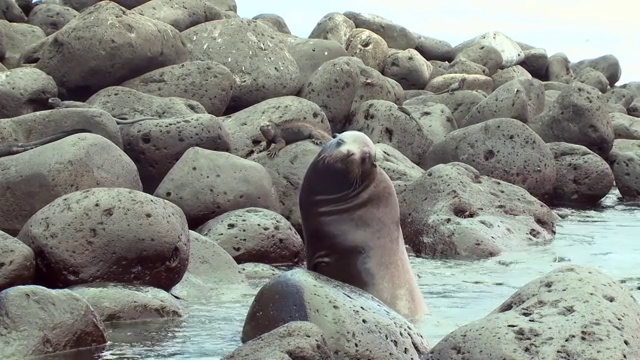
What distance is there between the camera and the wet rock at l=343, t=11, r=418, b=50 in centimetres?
2889

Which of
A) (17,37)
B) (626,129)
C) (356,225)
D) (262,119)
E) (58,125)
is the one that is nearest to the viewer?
(356,225)

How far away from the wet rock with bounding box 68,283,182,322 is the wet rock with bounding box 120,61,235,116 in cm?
826

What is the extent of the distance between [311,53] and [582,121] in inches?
188

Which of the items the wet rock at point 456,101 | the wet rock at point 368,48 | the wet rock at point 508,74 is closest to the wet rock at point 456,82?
the wet rock at point 368,48

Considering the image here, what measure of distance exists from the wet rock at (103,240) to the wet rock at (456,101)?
41.5 feet

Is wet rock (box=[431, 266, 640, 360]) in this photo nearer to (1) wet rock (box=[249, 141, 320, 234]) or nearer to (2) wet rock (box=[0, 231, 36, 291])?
(2) wet rock (box=[0, 231, 36, 291])

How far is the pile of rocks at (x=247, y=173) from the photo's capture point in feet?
20.2

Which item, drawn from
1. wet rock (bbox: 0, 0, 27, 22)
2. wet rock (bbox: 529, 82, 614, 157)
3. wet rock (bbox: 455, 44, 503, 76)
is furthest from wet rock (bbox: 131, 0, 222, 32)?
wet rock (bbox: 455, 44, 503, 76)

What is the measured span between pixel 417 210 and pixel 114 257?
17.2 feet

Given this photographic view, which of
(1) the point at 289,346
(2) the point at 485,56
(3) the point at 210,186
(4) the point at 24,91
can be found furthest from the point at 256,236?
(2) the point at 485,56

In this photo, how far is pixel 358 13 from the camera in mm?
29062

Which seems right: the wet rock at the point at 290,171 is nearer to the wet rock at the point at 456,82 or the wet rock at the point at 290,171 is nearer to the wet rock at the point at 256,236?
the wet rock at the point at 256,236

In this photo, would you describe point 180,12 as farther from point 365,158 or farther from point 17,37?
point 365,158

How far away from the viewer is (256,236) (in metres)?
11.5
